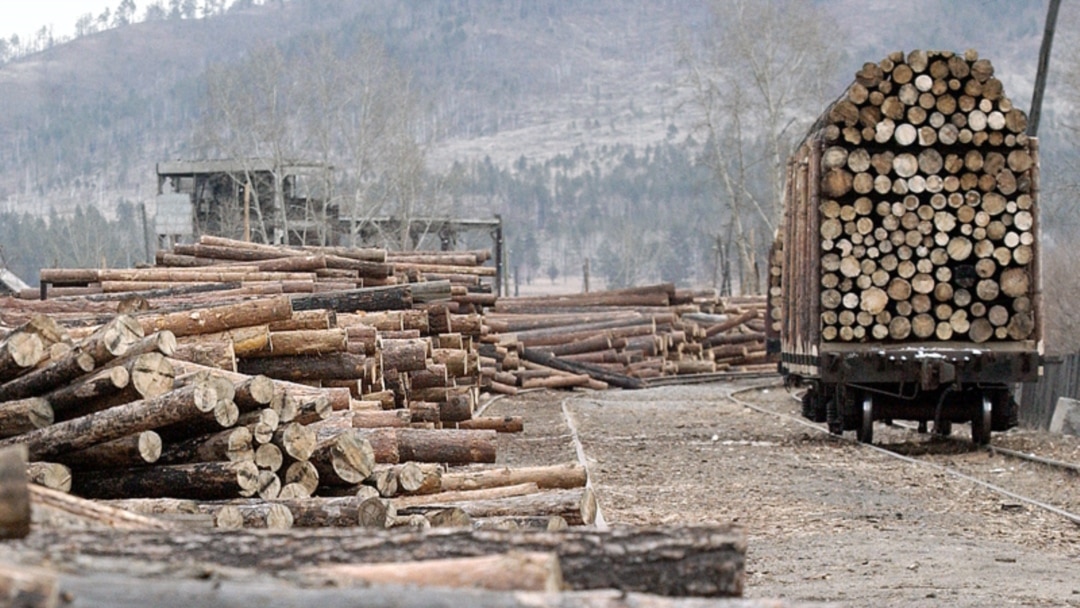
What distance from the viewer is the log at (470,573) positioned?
349 centimetres

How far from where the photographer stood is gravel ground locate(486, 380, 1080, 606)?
793 centimetres

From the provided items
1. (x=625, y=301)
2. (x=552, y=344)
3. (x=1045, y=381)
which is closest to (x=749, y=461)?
(x=1045, y=381)

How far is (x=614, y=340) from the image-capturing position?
1282 inches

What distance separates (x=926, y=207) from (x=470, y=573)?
13628 mm

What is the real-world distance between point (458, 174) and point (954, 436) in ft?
214

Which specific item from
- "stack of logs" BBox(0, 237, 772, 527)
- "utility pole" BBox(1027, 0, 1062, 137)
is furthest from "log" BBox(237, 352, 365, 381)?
"utility pole" BBox(1027, 0, 1062, 137)

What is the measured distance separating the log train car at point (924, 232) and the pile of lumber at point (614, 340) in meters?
10.7

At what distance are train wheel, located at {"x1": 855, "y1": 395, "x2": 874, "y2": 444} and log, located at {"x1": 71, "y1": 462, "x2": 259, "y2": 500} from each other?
401 inches

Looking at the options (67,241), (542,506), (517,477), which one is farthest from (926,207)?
(67,241)

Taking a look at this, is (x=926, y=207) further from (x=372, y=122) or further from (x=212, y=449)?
(x=372, y=122)

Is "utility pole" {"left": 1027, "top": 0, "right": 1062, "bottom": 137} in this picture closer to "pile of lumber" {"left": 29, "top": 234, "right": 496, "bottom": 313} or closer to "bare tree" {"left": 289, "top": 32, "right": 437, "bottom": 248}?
"pile of lumber" {"left": 29, "top": 234, "right": 496, "bottom": 313}

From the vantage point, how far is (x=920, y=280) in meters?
16.4

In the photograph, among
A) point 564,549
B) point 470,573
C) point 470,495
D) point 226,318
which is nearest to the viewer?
point 470,573

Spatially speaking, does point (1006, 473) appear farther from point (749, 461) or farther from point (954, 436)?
point (954, 436)
